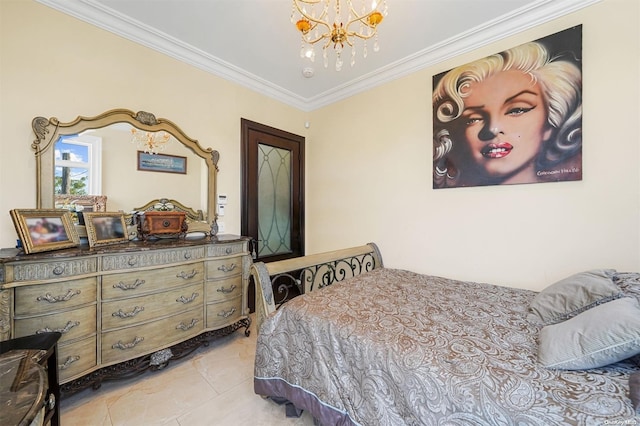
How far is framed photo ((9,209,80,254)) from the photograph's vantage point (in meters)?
1.49

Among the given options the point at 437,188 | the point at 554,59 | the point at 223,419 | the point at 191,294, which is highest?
the point at 554,59

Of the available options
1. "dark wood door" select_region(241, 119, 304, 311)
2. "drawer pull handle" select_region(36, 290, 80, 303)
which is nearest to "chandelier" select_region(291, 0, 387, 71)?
"dark wood door" select_region(241, 119, 304, 311)

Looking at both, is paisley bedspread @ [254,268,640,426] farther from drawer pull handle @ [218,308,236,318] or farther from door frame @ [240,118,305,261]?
door frame @ [240,118,305,261]

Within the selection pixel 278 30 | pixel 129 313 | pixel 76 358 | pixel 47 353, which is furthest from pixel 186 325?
pixel 278 30

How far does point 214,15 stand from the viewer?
1.98m

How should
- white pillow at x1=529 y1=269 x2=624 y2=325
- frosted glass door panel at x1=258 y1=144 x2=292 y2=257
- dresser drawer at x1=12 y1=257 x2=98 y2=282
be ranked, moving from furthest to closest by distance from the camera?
frosted glass door panel at x1=258 y1=144 x2=292 y2=257
dresser drawer at x1=12 y1=257 x2=98 y2=282
white pillow at x1=529 y1=269 x2=624 y2=325

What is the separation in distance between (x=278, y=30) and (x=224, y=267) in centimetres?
212

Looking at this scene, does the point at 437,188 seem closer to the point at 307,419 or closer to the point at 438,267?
the point at 438,267

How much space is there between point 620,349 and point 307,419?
1502 millimetres

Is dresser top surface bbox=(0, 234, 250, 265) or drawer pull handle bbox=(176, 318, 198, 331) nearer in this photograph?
dresser top surface bbox=(0, 234, 250, 265)

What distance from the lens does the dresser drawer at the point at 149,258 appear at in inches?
66.5

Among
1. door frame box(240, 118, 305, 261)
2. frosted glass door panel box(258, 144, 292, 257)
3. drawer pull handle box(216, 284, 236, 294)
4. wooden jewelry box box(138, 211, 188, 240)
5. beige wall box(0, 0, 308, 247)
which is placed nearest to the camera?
beige wall box(0, 0, 308, 247)

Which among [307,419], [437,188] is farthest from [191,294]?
[437,188]

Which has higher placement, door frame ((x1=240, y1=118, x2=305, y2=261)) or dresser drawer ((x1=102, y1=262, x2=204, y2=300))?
door frame ((x1=240, y1=118, x2=305, y2=261))
